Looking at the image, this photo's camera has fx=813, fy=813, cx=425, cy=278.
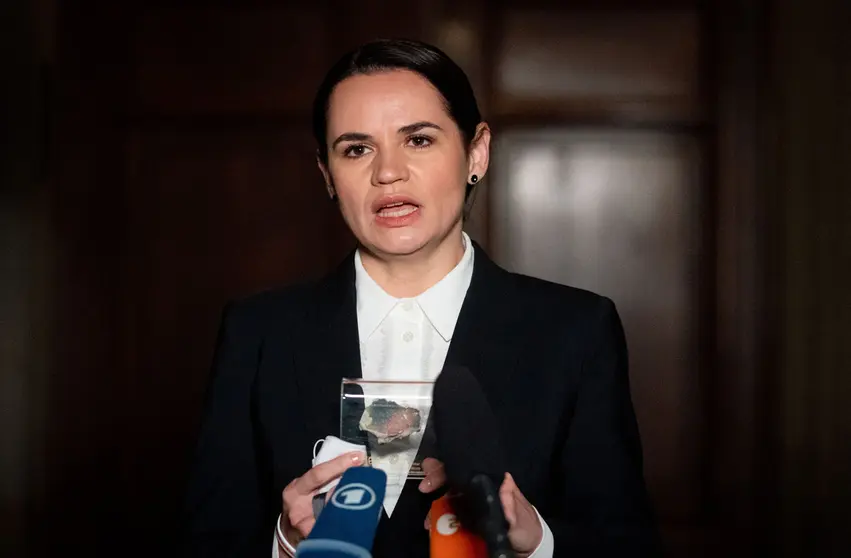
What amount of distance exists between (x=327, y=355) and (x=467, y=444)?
339mm

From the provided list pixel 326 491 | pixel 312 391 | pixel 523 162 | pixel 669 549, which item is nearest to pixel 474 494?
pixel 326 491

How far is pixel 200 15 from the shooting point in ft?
5.19

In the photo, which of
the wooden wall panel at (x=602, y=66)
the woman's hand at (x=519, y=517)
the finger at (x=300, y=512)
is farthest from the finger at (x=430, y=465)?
the wooden wall panel at (x=602, y=66)

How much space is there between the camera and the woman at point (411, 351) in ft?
2.74

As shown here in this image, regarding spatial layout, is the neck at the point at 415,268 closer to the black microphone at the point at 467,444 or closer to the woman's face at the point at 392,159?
the woman's face at the point at 392,159

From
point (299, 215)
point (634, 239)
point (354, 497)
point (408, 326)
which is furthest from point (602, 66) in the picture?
point (354, 497)

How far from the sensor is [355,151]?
86cm

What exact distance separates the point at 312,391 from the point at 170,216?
2.76ft

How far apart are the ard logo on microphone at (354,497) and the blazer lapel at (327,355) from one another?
320 mm

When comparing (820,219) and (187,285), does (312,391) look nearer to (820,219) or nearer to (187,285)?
(187,285)

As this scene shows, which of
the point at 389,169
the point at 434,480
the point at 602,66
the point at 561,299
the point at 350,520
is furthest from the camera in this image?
the point at 602,66

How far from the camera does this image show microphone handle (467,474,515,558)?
1.51 ft

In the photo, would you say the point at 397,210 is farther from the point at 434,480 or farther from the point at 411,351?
the point at 434,480

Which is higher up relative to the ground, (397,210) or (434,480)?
(397,210)
